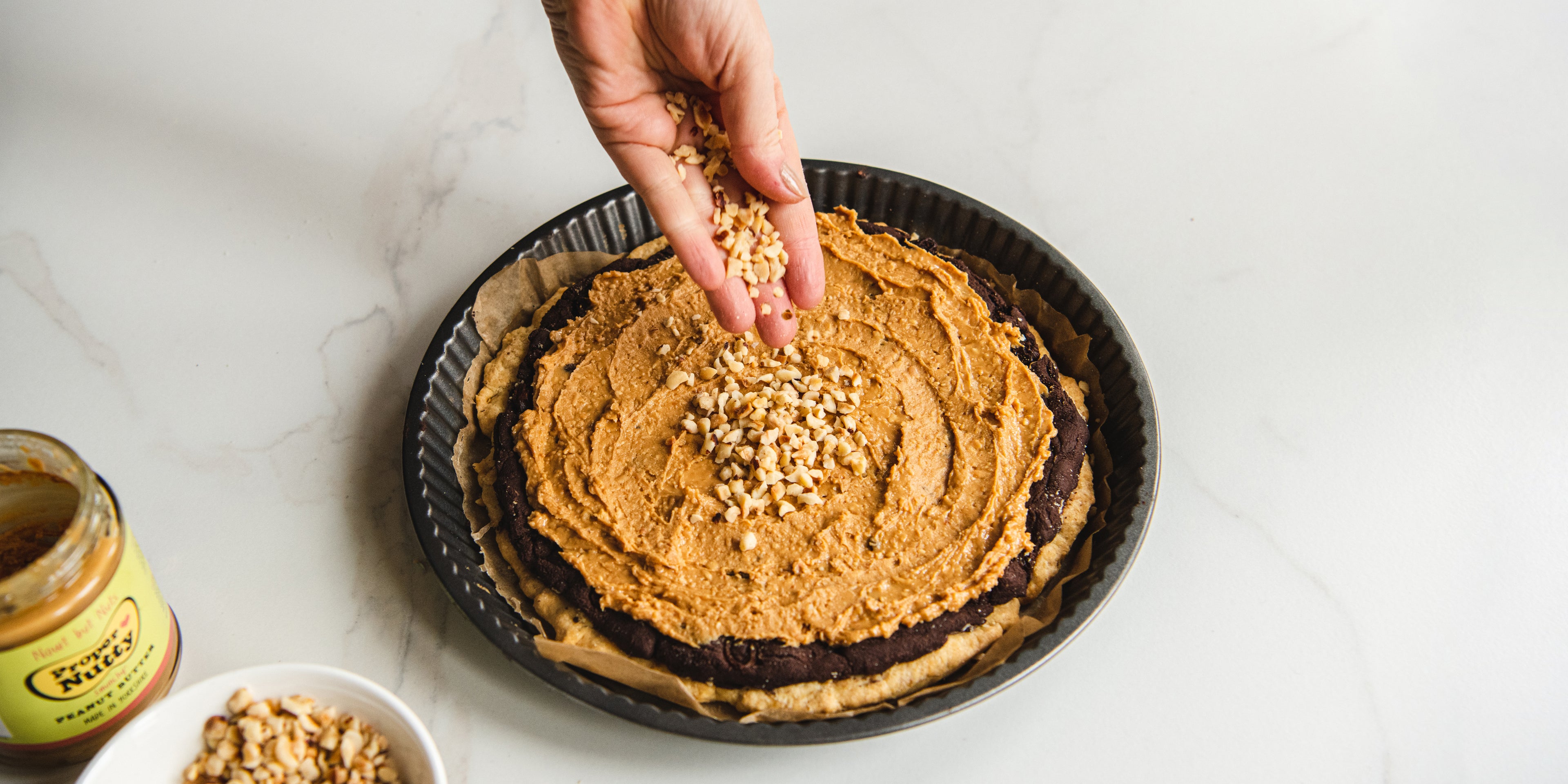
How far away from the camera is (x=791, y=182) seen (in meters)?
2.87

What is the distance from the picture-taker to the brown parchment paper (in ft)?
8.16

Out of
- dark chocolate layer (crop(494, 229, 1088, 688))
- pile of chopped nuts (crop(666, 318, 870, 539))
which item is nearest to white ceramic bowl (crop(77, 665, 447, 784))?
dark chocolate layer (crop(494, 229, 1088, 688))

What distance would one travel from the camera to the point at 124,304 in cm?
336

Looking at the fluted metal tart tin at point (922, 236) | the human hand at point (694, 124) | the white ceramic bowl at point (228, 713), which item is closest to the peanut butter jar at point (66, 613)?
the white ceramic bowl at point (228, 713)

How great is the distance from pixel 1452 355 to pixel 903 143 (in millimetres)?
2158

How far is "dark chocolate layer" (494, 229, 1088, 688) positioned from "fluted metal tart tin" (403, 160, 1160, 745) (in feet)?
0.43

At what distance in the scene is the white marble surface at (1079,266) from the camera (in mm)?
2711

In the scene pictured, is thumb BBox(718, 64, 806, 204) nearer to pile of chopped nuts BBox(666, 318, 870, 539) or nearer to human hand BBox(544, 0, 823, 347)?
human hand BBox(544, 0, 823, 347)

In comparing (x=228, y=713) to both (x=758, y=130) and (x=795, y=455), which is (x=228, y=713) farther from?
(x=758, y=130)

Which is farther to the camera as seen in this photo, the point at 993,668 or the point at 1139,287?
the point at 1139,287

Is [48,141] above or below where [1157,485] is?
above

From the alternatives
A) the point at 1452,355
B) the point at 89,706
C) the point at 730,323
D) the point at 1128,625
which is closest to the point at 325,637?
the point at 89,706

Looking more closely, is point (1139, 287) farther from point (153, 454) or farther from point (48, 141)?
point (48, 141)

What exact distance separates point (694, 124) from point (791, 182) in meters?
0.42
